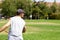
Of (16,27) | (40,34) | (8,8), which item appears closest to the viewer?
(16,27)

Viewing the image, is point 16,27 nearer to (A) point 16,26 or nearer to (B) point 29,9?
(A) point 16,26

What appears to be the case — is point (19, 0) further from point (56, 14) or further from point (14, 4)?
point (56, 14)

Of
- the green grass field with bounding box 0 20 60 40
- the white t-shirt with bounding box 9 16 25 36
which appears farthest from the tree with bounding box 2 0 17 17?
the white t-shirt with bounding box 9 16 25 36

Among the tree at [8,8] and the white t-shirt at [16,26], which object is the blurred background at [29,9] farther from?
the white t-shirt at [16,26]

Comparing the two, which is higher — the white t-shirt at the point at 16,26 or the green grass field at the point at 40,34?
the white t-shirt at the point at 16,26

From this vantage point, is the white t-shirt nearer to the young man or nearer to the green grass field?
the young man

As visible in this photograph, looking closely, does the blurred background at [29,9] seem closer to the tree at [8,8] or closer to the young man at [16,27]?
the tree at [8,8]

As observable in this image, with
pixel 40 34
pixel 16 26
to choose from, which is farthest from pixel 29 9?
pixel 16 26

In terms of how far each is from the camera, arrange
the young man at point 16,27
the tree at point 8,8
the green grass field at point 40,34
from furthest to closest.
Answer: the tree at point 8,8 < the green grass field at point 40,34 < the young man at point 16,27

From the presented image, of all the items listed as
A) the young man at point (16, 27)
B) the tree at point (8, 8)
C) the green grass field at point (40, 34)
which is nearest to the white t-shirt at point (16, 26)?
the young man at point (16, 27)

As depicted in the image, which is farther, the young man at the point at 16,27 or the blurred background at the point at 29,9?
the blurred background at the point at 29,9

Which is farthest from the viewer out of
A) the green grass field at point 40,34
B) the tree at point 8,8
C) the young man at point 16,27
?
the tree at point 8,8

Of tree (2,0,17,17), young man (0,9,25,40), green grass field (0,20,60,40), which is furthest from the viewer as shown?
tree (2,0,17,17)

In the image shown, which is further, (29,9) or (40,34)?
(29,9)
